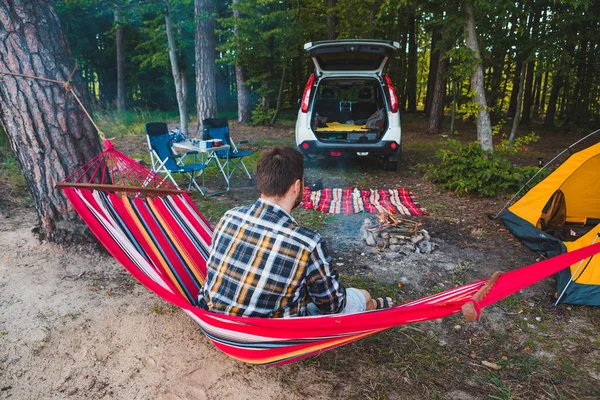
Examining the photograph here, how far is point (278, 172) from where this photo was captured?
156 cm

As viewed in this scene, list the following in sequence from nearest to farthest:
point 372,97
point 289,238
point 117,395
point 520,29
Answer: point 289,238, point 117,395, point 520,29, point 372,97

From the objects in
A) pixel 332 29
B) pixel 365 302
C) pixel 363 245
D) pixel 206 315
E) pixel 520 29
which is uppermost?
pixel 332 29

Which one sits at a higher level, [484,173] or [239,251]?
[239,251]

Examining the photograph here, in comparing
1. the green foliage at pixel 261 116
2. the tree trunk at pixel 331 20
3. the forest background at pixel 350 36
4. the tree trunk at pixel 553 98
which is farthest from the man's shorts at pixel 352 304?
the tree trunk at pixel 553 98

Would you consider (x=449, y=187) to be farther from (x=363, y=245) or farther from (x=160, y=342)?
(x=160, y=342)

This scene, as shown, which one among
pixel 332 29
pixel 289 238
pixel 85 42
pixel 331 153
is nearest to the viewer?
pixel 289 238

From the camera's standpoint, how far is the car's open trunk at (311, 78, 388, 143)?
5.80 m

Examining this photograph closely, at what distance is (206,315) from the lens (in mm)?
1534

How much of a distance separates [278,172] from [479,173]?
4.05m

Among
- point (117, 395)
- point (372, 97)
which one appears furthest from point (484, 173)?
point (117, 395)

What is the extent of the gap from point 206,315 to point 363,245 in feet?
7.21

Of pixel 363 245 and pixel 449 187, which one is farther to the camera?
pixel 449 187

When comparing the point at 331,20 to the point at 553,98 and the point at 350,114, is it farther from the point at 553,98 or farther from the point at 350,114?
the point at 553,98

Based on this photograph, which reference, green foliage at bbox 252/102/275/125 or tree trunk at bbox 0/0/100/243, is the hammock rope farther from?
green foliage at bbox 252/102/275/125
